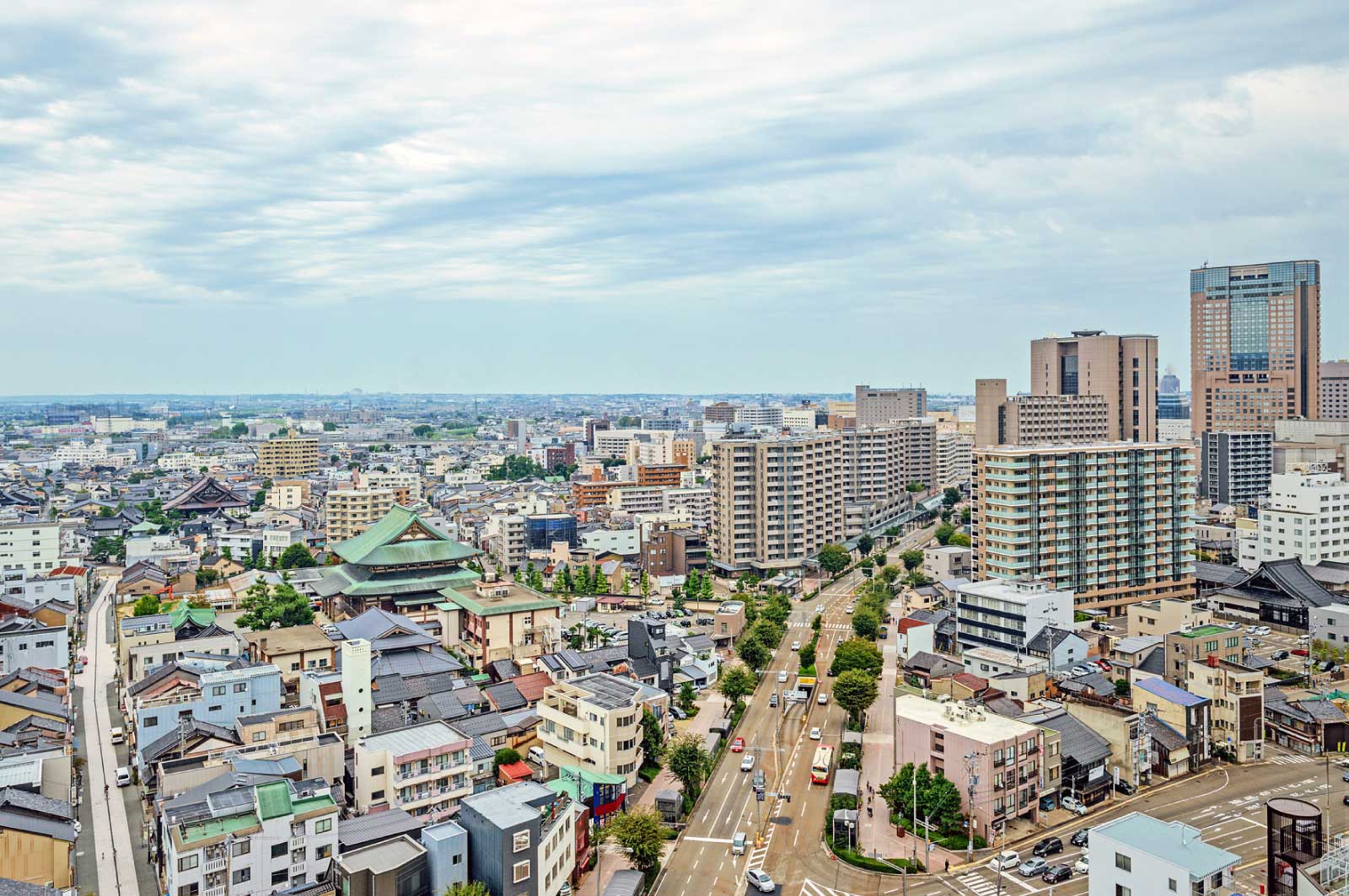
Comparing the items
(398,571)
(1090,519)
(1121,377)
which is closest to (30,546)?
(398,571)

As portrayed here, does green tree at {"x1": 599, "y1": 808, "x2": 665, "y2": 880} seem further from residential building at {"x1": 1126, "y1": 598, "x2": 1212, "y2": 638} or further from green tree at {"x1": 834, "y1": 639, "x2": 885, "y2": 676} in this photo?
residential building at {"x1": 1126, "y1": 598, "x2": 1212, "y2": 638}

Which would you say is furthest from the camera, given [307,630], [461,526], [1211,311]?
[1211,311]

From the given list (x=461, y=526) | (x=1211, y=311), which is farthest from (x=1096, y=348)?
(x=461, y=526)

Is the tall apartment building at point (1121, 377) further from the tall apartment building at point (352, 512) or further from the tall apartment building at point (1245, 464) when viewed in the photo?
the tall apartment building at point (352, 512)

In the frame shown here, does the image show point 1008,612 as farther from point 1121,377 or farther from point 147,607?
point 1121,377

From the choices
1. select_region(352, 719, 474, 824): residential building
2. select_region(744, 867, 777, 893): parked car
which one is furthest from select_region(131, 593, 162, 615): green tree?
select_region(744, 867, 777, 893): parked car

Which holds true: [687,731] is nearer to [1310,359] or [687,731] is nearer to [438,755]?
[438,755]
